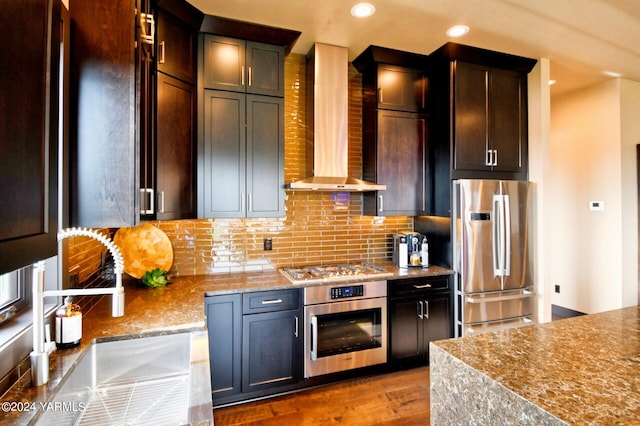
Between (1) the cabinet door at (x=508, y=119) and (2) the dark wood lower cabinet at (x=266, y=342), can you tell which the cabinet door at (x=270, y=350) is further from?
(1) the cabinet door at (x=508, y=119)

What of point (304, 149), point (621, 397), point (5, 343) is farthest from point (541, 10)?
point (5, 343)

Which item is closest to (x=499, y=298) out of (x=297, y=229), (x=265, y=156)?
(x=297, y=229)

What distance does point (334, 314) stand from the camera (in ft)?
8.57

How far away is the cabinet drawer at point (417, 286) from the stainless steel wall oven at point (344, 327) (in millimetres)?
111

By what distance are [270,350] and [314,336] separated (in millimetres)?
351

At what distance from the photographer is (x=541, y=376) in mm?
942

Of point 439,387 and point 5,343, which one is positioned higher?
point 5,343

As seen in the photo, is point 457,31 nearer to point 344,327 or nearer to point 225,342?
point 344,327

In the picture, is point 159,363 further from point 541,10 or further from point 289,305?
point 541,10

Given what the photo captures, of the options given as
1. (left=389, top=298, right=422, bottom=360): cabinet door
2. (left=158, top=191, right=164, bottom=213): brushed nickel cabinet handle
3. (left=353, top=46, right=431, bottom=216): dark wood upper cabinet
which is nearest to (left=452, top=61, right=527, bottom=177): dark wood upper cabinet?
(left=353, top=46, right=431, bottom=216): dark wood upper cabinet

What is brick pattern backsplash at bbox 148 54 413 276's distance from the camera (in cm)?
283

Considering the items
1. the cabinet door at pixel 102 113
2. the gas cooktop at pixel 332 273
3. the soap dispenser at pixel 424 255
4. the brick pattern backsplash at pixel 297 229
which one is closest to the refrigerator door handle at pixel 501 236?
the soap dispenser at pixel 424 255

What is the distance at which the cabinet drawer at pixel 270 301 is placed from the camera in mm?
2406

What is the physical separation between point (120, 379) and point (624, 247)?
480 centimetres
